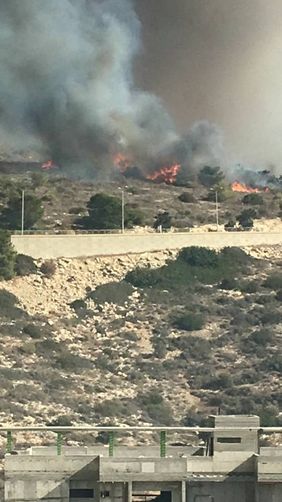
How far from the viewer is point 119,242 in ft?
426

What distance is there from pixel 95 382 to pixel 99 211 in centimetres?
3388

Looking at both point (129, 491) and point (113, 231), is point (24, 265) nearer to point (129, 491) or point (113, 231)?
point (113, 231)

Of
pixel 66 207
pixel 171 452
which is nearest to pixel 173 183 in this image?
pixel 66 207

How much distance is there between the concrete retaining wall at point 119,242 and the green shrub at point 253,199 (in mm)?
17709

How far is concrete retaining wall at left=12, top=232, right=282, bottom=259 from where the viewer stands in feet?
415

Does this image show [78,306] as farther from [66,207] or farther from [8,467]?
[8,467]

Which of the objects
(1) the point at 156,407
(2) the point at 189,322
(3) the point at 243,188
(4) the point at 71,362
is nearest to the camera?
(1) the point at 156,407

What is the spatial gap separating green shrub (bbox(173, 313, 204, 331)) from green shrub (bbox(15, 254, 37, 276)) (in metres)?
10.2

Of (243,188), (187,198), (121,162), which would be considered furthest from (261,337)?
(121,162)

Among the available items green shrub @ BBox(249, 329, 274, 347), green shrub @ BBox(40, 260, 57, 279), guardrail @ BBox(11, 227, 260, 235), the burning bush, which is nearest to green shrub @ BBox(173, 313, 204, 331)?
green shrub @ BBox(249, 329, 274, 347)

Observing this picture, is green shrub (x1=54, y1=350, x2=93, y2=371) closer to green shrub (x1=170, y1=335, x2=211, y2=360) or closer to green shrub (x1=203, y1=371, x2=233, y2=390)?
green shrub (x1=170, y1=335, x2=211, y2=360)

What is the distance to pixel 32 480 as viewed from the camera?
3177 centimetres

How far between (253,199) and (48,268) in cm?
3641

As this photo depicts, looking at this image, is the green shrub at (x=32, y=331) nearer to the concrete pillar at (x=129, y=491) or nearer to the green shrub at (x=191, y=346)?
the green shrub at (x=191, y=346)
